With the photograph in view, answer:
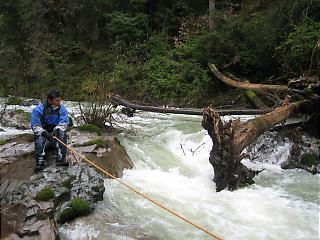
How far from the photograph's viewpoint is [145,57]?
22.9 metres

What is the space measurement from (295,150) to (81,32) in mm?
20193

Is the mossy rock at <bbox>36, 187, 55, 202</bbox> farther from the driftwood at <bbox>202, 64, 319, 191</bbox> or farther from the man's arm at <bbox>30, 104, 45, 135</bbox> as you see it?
the driftwood at <bbox>202, 64, 319, 191</bbox>

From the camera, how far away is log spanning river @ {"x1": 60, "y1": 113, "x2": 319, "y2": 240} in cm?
570

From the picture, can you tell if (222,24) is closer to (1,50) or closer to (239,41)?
(239,41)

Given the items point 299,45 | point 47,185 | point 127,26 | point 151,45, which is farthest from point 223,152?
point 127,26

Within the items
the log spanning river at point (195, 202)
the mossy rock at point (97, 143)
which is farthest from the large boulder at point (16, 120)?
the mossy rock at point (97, 143)

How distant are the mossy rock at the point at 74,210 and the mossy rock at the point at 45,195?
0.29 metres

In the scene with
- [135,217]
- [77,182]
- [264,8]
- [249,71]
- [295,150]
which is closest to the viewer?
[135,217]

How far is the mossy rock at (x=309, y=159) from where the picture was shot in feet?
29.4

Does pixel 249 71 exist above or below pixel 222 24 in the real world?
below

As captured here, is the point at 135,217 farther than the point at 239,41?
No

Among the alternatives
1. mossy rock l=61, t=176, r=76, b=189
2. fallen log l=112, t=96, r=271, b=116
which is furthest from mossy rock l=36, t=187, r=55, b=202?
fallen log l=112, t=96, r=271, b=116

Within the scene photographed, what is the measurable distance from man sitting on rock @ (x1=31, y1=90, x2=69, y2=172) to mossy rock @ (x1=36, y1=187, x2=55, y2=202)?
112 centimetres

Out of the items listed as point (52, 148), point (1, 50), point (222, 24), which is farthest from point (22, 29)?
point (52, 148)
